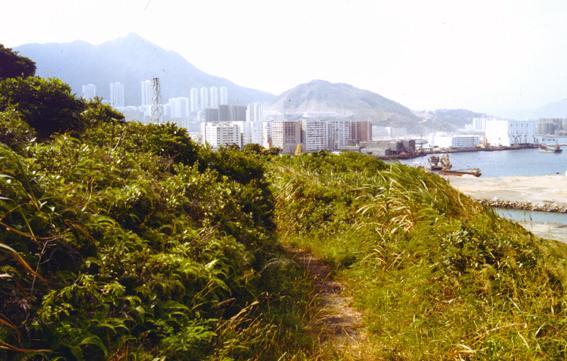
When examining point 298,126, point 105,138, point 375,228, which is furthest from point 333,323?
point 298,126

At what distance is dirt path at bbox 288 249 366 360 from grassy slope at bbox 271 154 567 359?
139 millimetres

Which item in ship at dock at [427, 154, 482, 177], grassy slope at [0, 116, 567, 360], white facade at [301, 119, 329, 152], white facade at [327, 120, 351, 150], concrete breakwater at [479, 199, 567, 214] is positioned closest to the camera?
grassy slope at [0, 116, 567, 360]

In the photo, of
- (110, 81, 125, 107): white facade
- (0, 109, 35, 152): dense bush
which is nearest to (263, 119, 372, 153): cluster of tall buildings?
(0, 109, 35, 152): dense bush

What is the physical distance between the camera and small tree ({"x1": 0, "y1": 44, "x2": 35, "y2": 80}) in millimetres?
10305

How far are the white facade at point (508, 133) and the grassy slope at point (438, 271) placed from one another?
135m

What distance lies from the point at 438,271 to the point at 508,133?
154 m

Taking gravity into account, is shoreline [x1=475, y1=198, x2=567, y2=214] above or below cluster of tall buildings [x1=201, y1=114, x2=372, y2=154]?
below

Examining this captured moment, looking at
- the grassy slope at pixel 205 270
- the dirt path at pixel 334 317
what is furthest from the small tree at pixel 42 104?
the dirt path at pixel 334 317

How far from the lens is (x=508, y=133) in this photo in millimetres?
142875

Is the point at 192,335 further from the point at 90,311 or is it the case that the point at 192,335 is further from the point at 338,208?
the point at 338,208

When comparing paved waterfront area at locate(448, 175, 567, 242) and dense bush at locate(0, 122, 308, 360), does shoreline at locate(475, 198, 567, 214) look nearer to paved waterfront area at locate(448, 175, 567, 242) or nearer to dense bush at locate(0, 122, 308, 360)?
paved waterfront area at locate(448, 175, 567, 242)

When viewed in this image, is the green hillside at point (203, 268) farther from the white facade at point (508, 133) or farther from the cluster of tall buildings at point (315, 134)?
the white facade at point (508, 133)

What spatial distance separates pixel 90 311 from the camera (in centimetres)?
282

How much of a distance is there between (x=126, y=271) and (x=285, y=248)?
4.46m
